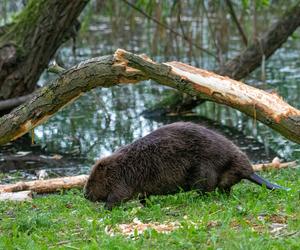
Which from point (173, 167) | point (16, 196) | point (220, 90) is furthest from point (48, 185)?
point (220, 90)

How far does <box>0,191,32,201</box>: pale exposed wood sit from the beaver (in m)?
1.03

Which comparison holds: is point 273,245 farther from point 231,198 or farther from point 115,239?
point 231,198

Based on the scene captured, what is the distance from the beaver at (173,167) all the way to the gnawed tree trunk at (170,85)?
48 centimetres

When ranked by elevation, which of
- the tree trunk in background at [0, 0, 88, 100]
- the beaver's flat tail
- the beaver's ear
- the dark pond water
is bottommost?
the dark pond water

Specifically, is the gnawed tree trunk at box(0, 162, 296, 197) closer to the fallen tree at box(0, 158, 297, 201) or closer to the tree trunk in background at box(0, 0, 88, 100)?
the fallen tree at box(0, 158, 297, 201)

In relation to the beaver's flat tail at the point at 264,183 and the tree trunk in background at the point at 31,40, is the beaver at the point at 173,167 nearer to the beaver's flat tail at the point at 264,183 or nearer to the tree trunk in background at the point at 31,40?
the beaver's flat tail at the point at 264,183

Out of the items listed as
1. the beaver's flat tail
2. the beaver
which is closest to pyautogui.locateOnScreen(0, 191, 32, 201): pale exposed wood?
the beaver

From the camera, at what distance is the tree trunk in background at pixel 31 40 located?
11.1 metres

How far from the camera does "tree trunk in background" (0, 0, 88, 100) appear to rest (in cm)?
1108

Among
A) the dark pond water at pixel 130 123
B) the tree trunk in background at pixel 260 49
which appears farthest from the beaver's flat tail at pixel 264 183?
the tree trunk in background at pixel 260 49

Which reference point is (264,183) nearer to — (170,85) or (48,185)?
(170,85)

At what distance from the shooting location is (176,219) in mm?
5570

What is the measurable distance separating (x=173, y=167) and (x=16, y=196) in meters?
1.75

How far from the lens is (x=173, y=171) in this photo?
6.28 metres
